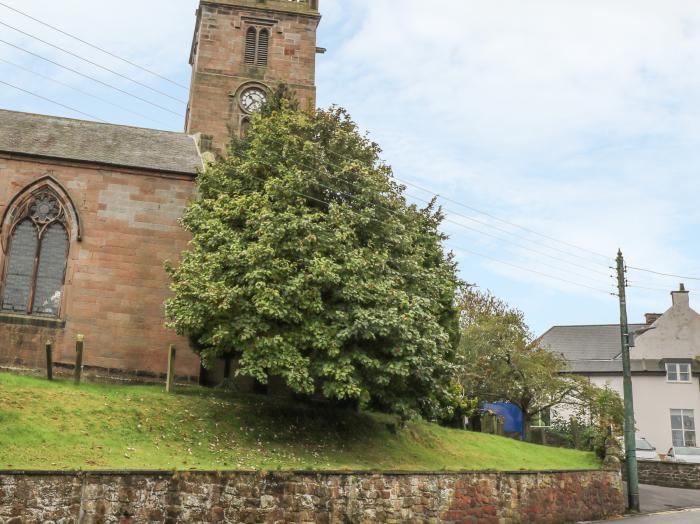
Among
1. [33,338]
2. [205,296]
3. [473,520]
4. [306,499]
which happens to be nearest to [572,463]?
[473,520]

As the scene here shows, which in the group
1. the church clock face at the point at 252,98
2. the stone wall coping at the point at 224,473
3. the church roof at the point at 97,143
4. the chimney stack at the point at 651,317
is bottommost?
Result: the stone wall coping at the point at 224,473

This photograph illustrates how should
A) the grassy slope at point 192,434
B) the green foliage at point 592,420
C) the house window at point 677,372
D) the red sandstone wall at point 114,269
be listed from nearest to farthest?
the grassy slope at point 192,434 → the red sandstone wall at point 114,269 → the green foliage at point 592,420 → the house window at point 677,372

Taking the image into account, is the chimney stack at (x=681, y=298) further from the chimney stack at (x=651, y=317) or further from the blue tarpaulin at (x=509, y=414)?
the blue tarpaulin at (x=509, y=414)

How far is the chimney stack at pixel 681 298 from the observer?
50781mm

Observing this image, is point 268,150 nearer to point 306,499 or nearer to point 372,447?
point 372,447

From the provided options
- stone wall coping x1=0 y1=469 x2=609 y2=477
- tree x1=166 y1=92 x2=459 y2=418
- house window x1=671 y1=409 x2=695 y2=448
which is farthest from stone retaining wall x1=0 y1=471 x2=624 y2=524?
house window x1=671 y1=409 x2=695 y2=448

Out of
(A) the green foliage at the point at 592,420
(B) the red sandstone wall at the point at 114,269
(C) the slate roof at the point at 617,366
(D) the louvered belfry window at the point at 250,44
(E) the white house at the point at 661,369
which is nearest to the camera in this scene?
(B) the red sandstone wall at the point at 114,269

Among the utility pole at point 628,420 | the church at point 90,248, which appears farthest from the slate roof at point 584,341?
the church at point 90,248

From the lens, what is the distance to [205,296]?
20625mm

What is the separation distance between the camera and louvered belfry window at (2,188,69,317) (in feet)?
85.9

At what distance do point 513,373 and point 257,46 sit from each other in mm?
22028

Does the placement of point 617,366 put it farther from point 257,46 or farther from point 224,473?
point 224,473

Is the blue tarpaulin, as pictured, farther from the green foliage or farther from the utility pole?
the utility pole

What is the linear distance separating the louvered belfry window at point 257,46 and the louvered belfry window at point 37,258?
579 inches
